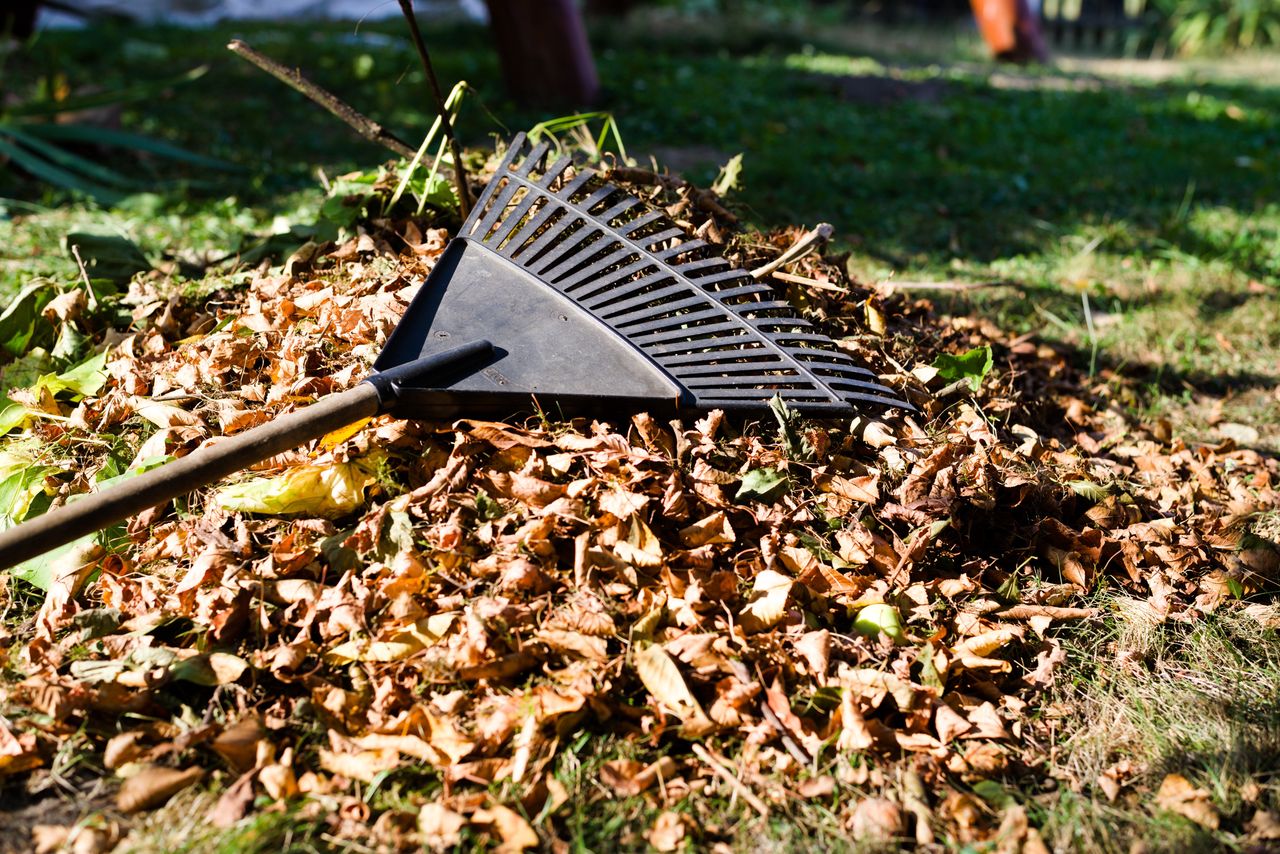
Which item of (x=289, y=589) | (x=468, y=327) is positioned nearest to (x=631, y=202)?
(x=468, y=327)

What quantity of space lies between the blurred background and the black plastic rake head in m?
0.48

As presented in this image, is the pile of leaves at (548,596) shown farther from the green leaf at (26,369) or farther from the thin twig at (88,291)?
the thin twig at (88,291)

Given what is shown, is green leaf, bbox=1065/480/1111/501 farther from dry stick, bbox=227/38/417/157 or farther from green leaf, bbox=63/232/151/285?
green leaf, bbox=63/232/151/285

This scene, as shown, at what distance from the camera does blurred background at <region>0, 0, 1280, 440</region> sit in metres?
3.61

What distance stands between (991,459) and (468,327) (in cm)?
123

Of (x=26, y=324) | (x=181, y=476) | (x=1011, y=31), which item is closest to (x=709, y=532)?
(x=181, y=476)

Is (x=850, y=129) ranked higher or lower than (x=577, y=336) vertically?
lower

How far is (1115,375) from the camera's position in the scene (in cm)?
319

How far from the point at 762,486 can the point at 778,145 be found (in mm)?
3496

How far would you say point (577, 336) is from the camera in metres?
2.20

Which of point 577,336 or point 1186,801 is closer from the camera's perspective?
point 1186,801

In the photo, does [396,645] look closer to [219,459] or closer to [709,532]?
[219,459]

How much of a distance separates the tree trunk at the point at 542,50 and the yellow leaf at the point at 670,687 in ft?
14.1

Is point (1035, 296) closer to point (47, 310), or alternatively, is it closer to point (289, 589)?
point (289, 589)
